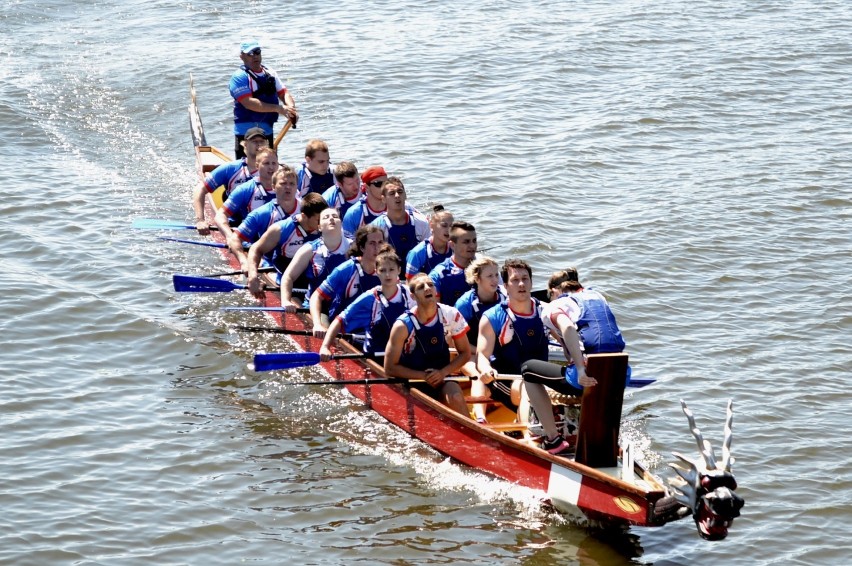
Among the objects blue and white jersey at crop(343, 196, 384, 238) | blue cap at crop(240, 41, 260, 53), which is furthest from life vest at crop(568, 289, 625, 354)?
blue cap at crop(240, 41, 260, 53)

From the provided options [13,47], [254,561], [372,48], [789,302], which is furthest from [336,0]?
[254,561]

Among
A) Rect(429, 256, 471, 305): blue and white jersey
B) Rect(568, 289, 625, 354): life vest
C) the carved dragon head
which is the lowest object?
the carved dragon head

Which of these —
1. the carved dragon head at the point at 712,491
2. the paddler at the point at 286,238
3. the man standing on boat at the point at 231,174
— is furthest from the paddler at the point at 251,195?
the carved dragon head at the point at 712,491

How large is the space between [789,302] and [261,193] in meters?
6.23

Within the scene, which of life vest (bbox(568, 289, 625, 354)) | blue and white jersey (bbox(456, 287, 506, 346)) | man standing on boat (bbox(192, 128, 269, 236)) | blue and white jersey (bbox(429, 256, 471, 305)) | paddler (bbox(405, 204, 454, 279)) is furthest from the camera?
man standing on boat (bbox(192, 128, 269, 236))

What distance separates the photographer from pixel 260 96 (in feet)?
50.5

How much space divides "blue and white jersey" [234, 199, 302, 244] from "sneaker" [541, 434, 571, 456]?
4839 millimetres

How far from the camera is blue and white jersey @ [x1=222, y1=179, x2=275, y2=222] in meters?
13.6

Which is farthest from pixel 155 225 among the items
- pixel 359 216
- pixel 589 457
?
pixel 589 457

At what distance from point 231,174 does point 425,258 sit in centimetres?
402

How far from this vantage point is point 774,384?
11367 millimetres

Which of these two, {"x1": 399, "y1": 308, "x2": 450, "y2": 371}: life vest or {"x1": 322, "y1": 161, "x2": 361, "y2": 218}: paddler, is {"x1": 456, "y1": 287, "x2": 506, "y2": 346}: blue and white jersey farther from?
{"x1": 322, "y1": 161, "x2": 361, "y2": 218}: paddler

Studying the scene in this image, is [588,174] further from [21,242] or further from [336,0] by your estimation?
[336,0]

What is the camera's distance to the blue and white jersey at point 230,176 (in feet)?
47.1
